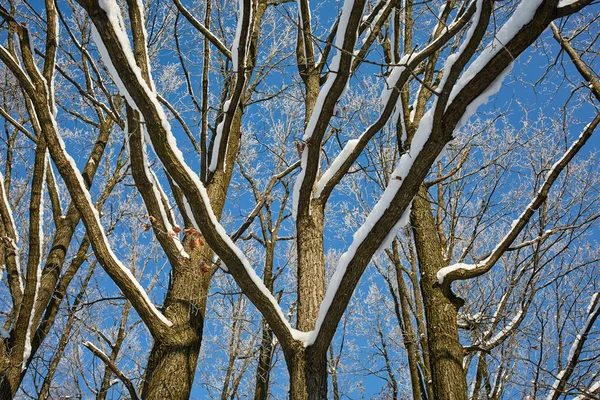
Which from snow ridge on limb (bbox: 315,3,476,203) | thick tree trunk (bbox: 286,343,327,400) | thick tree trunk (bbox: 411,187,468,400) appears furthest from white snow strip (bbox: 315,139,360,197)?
thick tree trunk (bbox: 411,187,468,400)

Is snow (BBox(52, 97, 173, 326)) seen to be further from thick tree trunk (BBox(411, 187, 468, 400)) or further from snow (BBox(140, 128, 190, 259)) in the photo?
thick tree trunk (BBox(411, 187, 468, 400))

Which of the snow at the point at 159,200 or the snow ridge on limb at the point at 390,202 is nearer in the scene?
the snow ridge on limb at the point at 390,202

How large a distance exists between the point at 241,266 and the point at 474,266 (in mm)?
2406

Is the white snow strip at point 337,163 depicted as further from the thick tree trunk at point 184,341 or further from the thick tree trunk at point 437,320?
the thick tree trunk at point 437,320

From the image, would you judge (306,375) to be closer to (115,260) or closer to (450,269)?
(115,260)

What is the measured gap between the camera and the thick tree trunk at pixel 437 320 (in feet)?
13.2

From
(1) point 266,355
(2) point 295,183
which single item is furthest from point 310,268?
(1) point 266,355

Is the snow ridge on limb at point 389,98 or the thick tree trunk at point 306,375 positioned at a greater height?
the snow ridge on limb at point 389,98

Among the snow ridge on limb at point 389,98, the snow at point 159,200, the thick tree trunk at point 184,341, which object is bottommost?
the thick tree trunk at point 184,341

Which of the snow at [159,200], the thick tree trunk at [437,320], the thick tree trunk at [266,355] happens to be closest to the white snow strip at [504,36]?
the snow at [159,200]

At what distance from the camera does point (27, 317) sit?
167 inches

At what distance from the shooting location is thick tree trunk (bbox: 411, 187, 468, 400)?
402 centimetres

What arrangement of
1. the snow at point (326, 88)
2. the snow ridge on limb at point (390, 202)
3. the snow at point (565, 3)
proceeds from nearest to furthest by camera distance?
the snow at point (565, 3) → the snow ridge on limb at point (390, 202) → the snow at point (326, 88)

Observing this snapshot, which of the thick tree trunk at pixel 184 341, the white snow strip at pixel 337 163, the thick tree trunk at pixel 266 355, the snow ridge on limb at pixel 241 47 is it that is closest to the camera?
the snow ridge on limb at pixel 241 47
